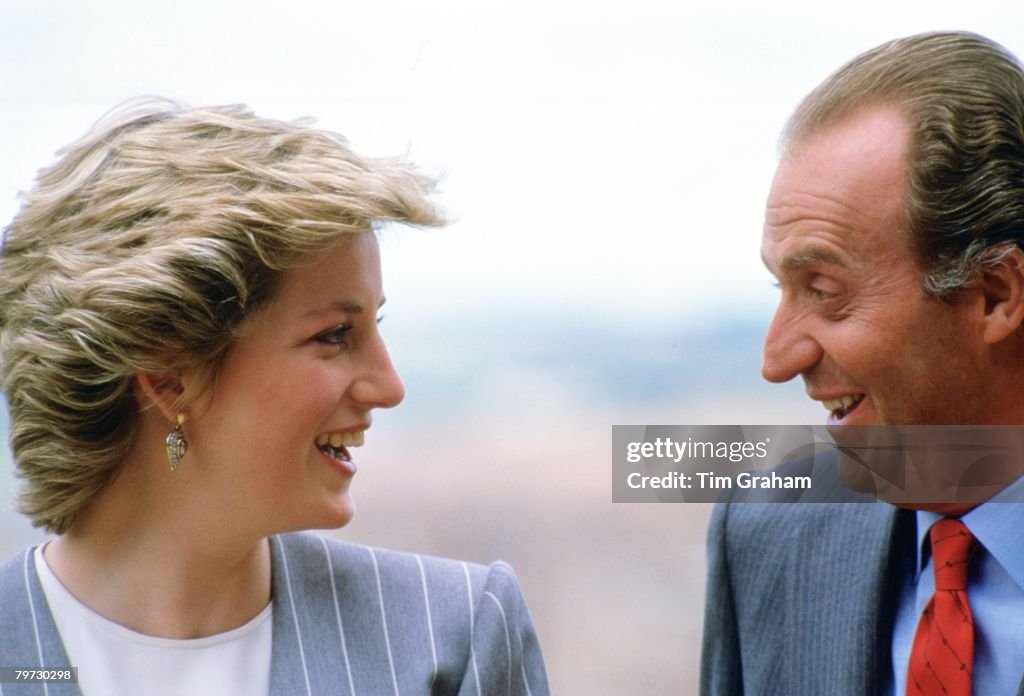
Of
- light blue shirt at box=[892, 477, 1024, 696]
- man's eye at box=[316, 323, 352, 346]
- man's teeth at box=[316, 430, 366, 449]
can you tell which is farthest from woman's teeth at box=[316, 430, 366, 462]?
light blue shirt at box=[892, 477, 1024, 696]

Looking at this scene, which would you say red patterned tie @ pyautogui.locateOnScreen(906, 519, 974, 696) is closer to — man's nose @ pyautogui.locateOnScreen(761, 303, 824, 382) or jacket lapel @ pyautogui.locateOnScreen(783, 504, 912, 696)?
jacket lapel @ pyautogui.locateOnScreen(783, 504, 912, 696)

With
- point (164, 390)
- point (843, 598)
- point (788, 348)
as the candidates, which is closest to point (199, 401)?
point (164, 390)

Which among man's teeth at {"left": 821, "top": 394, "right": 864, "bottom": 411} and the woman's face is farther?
man's teeth at {"left": 821, "top": 394, "right": 864, "bottom": 411}

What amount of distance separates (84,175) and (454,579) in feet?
2.17

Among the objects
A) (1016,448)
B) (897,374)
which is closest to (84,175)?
(897,374)

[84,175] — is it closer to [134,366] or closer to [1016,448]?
[134,366]

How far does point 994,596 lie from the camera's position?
56.2 inches

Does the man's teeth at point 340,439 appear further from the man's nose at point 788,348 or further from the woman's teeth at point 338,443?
the man's nose at point 788,348

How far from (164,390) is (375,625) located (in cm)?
39

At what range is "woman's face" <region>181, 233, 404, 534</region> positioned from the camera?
1.39m

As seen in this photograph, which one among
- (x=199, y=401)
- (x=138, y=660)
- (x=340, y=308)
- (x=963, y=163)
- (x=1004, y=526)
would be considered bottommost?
(x=138, y=660)

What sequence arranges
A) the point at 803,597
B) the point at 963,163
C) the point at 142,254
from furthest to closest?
the point at 803,597
the point at 963,163
the point at 142,254

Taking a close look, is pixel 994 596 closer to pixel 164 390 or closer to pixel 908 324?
pixel 908 324

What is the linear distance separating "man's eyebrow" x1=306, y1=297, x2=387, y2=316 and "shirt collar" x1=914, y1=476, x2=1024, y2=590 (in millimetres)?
769
